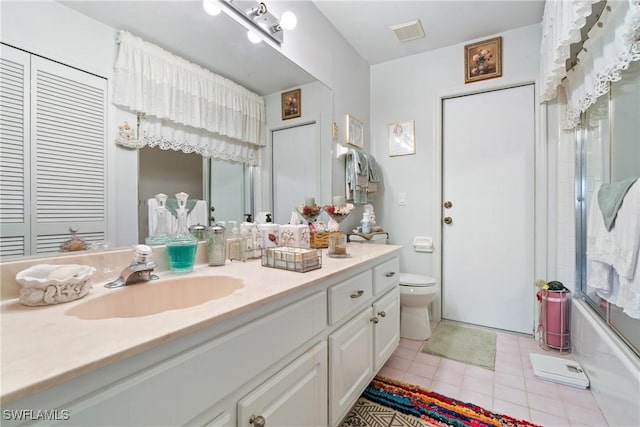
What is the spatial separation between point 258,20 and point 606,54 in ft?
5.66

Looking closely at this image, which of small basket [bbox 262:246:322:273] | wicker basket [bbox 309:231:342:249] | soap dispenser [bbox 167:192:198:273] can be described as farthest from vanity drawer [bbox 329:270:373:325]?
soap dispenser [bbox 167:192:198:273]

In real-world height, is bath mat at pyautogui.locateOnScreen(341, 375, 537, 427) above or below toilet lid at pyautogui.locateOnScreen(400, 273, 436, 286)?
below

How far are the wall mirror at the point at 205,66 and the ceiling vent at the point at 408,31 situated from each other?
0.93 metres

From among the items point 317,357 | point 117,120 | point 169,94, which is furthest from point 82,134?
point 317,357

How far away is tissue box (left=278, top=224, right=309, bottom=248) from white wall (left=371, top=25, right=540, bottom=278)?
1.49 m

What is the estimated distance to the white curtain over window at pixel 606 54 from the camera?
119cm

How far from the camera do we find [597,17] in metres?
1.54

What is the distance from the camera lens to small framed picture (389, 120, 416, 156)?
105 inches

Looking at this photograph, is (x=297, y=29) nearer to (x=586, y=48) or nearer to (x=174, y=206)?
(x=174, y=206)

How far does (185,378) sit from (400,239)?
2.41 metres

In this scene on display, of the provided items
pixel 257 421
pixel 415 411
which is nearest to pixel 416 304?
pixel 415 411

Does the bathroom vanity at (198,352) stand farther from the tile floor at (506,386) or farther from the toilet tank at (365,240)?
the toilet tank at (365,240)

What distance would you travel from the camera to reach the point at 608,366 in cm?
135

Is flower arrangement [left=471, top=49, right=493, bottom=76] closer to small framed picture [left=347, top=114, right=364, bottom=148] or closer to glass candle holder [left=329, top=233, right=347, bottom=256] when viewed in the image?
small framed picture [left=347, top=114, right=364, bottom=148]
